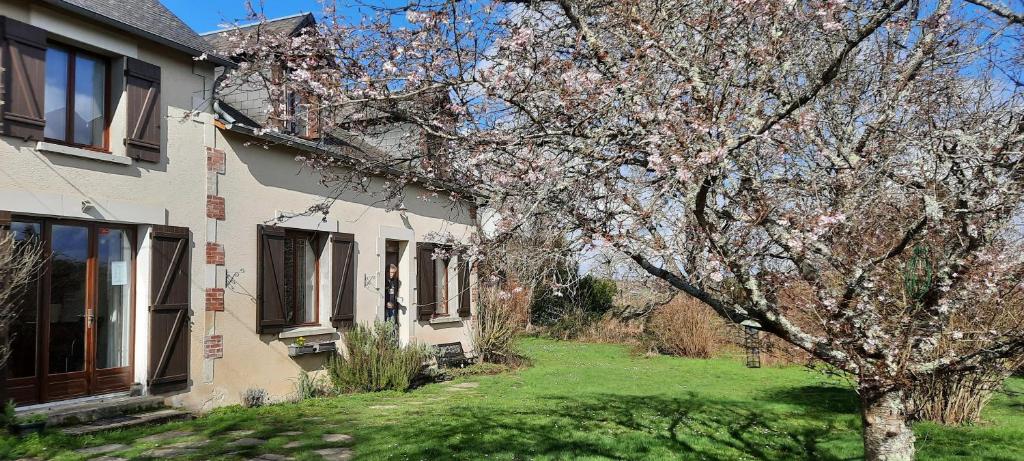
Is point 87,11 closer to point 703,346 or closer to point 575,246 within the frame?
point 575,246

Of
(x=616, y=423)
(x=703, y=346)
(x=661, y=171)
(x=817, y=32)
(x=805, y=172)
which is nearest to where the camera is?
(x=661, y=171)

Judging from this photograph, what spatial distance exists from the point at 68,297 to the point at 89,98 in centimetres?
213

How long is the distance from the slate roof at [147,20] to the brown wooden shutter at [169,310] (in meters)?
2.09

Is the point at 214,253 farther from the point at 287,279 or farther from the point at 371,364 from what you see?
the point at 371,364

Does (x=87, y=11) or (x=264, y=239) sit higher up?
(x=87, y=11)

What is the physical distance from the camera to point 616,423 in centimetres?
848

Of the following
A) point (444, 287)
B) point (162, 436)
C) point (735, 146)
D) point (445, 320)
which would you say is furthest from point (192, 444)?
point (444, 287)

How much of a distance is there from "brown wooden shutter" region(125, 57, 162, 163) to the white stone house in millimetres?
15

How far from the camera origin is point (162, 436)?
730cm

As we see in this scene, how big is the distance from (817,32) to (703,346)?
13998 mm

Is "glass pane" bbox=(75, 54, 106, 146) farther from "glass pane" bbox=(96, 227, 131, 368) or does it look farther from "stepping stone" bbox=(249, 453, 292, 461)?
"stepping stone" bbox=(249, 453, 292, 461)

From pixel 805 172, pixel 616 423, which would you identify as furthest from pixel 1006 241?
pixel 616 423

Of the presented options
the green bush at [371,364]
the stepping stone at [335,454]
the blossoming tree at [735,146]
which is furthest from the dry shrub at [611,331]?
the blossoming tree at [735,146]

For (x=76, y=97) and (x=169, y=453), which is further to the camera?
(x=76, y=97)
